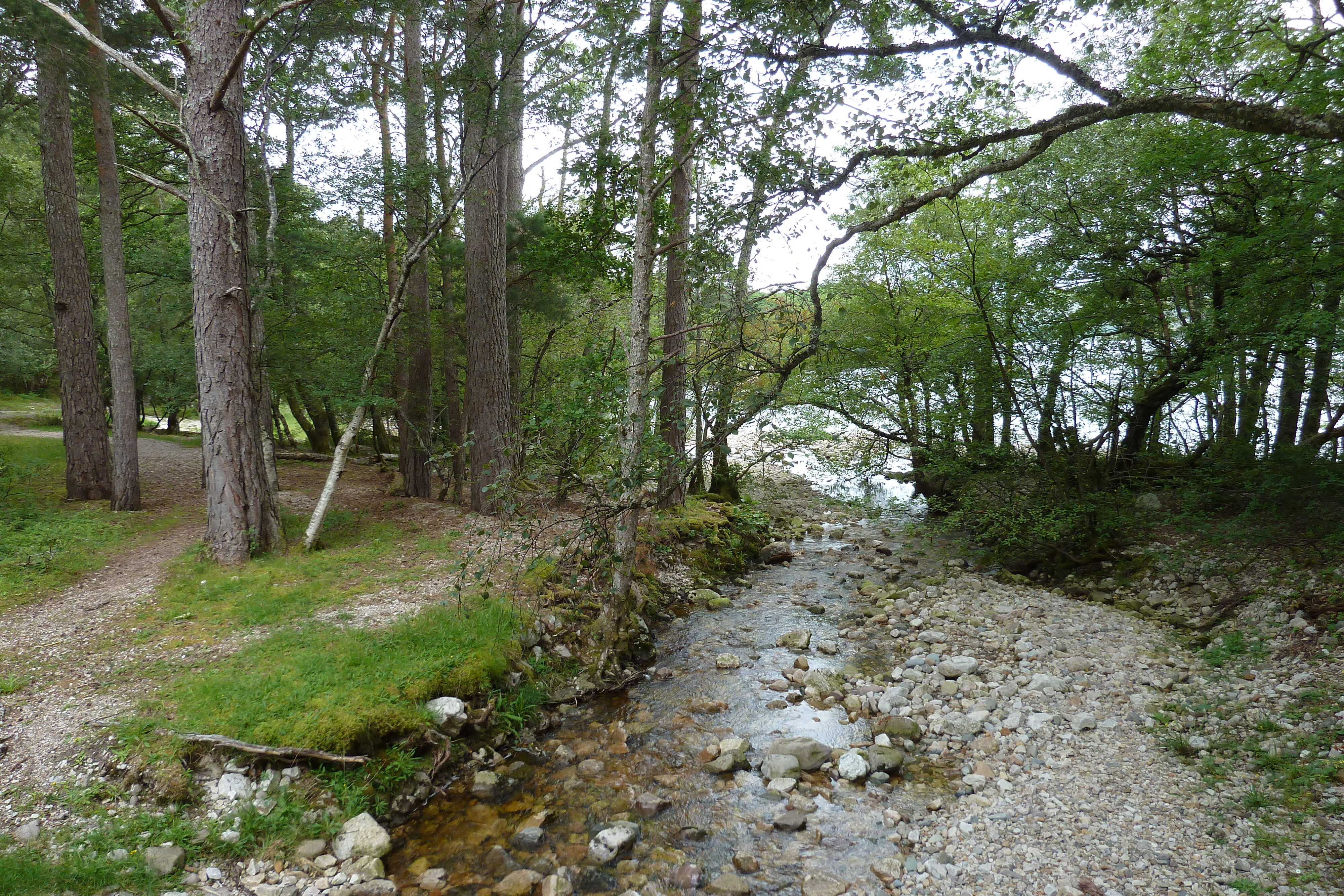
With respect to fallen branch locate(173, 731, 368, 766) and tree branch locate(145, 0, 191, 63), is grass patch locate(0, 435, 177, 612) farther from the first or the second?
tree branch locate(145, 0, 191, 63)

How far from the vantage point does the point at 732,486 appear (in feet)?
44.9

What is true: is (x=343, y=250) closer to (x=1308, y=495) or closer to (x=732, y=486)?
(x=732, y=486)

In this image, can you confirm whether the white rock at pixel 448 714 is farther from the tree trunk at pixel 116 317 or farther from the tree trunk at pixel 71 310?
the tree trunk at pixel 71 310

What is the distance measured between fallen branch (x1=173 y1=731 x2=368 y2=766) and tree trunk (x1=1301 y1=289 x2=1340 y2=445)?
8678 millimetres

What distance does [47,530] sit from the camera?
8195 mm

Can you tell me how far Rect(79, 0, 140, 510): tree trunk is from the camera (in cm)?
926

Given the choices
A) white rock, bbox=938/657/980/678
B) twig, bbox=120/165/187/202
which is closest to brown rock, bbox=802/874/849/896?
white rock, bbox=938/657/980/678

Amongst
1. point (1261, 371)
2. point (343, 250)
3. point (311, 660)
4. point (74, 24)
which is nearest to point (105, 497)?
point (343, 250)

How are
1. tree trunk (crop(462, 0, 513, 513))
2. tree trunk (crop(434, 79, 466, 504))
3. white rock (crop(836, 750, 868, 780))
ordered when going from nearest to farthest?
white rock (crop(836, 750, 868, 780)) → tree trunk (crop(462, 0, 513, 513)) → tree trunk (crop(434, 79, 466, 504))

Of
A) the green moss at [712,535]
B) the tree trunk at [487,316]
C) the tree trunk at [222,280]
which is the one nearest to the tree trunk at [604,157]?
the tree trunk at [487,316]

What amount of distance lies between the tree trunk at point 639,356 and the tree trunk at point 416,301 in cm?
440

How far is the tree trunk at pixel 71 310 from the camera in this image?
9367 mm

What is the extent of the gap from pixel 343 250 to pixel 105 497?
18.2 ft

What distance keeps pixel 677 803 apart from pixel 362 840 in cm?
216
